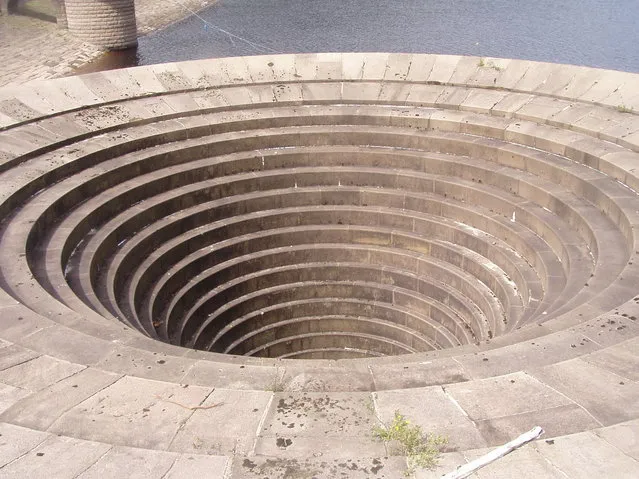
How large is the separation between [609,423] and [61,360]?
7.15 m

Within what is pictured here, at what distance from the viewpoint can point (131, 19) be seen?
56250 millimetres

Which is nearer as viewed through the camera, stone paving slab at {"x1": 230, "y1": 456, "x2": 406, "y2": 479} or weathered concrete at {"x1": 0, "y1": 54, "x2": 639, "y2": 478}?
stone paving slab at {"x1": 230, "y1": 456, "x2": 406, "y2": 479}

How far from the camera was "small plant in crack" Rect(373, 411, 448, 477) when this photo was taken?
749cm

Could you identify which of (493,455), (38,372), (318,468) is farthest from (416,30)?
(318,468)

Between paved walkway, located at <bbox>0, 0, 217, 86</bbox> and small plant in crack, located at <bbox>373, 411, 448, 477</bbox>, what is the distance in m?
43.1

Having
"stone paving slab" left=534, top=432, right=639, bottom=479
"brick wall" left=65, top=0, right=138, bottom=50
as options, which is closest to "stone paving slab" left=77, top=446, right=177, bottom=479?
"stone paving slab" left=534, top=432, right=639, bottom=479

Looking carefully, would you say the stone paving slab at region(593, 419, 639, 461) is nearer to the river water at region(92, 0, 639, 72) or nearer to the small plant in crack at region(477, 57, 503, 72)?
the small plant in crack at region(477, 57, 503, 72)

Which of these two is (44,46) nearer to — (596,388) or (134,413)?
(134,413)

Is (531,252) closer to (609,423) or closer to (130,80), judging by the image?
(609,423)

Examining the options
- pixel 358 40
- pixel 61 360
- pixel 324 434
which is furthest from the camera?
pixel 358 40

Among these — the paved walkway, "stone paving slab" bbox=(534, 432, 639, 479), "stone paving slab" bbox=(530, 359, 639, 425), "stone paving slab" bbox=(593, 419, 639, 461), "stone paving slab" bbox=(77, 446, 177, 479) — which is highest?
the paved walkway

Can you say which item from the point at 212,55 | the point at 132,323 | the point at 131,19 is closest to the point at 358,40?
the point at 212,55

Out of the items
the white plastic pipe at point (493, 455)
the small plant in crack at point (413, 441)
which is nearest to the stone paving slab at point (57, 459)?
the small plant in crack at point (413, 441)

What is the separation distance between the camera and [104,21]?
55344mm
